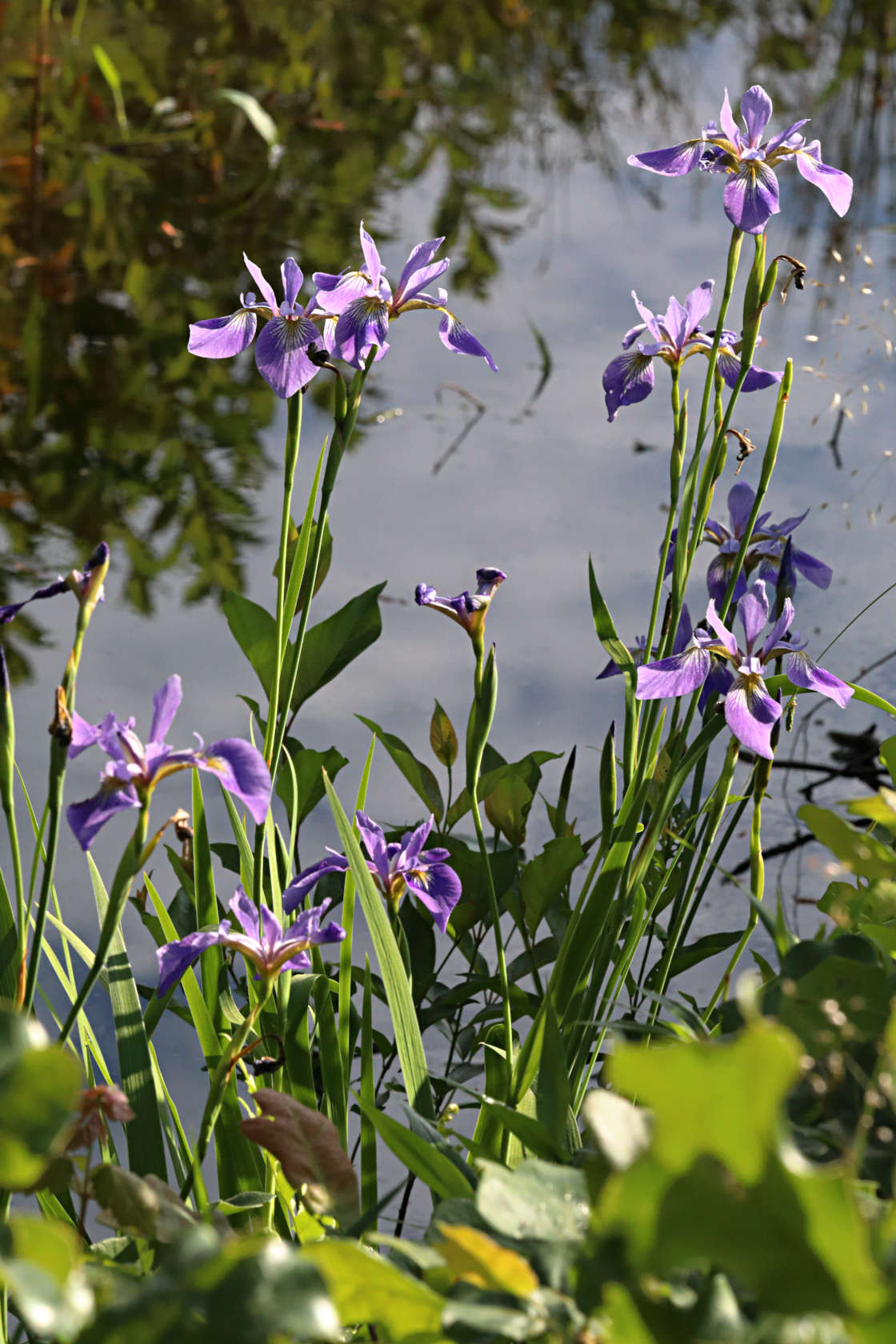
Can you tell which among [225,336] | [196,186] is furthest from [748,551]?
[196,186]

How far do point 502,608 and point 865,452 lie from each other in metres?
0.60

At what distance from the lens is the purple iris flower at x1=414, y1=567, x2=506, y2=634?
61cm

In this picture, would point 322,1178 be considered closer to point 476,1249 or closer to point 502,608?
point 476,1249

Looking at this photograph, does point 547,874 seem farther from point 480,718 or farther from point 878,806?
point 878,806

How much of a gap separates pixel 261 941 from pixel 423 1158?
162 mm

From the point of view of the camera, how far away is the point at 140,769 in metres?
0.45

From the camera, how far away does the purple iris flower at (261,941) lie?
1.72 feet

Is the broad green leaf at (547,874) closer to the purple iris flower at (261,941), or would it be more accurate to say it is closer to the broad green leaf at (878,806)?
the purple iris flower at (261,941)

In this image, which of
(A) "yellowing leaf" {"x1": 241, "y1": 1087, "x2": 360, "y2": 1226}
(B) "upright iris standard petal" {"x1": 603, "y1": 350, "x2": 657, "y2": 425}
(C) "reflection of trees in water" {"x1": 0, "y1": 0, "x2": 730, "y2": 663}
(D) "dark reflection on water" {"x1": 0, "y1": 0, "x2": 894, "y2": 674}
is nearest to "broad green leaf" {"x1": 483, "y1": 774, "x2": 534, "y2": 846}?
(B) "upright iris standard petal" {"x1": 603, "y1": 350, "x2": 657, "y2": 425}

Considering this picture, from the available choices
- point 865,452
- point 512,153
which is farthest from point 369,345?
point 512,153

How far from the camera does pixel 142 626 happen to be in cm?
144

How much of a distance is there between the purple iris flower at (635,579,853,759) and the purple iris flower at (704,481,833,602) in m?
0.10

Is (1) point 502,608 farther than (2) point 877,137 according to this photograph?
No

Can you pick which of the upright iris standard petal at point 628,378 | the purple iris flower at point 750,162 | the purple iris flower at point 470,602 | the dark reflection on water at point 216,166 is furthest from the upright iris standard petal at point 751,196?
the dark reflection on water at point 216,166
